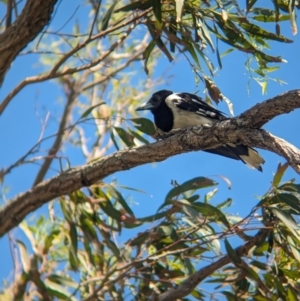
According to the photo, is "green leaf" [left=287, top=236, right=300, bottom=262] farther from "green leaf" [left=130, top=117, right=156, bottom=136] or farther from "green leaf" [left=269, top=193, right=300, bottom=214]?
"green leaf" [left=130, top=117, right=156, bottom=136]

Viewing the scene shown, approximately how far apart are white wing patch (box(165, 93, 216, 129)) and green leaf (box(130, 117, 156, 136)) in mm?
127

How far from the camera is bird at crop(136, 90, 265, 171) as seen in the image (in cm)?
287

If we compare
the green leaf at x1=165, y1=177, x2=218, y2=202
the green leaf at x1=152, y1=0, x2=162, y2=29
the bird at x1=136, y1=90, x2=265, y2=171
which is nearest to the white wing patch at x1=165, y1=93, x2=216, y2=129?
the bird at x1=136, y1=90, x2=265, y2=171

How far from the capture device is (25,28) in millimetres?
2617

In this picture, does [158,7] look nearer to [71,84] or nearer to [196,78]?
[196,78]

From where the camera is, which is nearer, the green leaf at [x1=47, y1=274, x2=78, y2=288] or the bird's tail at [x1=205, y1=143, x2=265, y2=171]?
the bird's tail at [x1=205, y1=143, x2=265, y2=171]

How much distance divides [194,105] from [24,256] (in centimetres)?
114

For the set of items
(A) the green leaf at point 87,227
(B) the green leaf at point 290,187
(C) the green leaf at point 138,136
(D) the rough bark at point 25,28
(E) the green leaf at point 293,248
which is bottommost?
(E) the green leaf at point 293,248

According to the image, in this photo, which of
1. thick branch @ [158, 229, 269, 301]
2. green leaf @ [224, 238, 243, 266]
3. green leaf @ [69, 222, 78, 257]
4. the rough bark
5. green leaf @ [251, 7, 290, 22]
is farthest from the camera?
green leaf @ [69, 222, 78, 257]

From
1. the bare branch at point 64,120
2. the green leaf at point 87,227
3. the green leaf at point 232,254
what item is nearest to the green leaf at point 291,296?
the green leaf at point 232,254

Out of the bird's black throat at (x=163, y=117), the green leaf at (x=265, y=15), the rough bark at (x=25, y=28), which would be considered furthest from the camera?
the bird's black throat at (x=163, y=117)

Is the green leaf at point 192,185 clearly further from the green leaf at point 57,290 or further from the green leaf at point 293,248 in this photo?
the green leaf at point 57,290

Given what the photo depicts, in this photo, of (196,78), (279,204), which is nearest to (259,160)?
(279,204)

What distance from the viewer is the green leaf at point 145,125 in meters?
3.12
